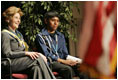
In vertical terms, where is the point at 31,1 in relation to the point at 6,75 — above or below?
above

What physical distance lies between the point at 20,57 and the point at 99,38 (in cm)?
92

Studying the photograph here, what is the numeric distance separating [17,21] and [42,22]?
0.87 feet

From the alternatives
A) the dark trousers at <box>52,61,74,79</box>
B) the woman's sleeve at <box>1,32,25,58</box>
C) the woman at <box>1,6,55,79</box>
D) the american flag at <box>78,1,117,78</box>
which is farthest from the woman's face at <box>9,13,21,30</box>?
the american flag at <box>78,1,117,78</box>

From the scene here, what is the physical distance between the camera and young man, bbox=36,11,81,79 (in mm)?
2154

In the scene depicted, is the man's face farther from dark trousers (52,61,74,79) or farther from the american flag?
the american flag

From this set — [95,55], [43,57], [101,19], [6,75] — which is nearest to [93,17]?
[101,19]

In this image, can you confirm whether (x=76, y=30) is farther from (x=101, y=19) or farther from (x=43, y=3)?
(x=101, y=19)

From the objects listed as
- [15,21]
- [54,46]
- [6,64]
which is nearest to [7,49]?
[6,64]

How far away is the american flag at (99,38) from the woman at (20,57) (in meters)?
0.76

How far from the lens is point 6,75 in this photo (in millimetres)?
2035

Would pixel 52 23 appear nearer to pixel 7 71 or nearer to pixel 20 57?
pixel 20 57

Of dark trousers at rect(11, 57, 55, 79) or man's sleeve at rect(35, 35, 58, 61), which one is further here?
man's sleeve at rect(35, 35, 58, 61)

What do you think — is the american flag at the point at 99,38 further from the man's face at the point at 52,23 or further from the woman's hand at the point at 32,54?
the man's face at the point at 52,23

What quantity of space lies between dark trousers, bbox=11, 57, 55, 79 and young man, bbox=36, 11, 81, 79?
0.14 metres
